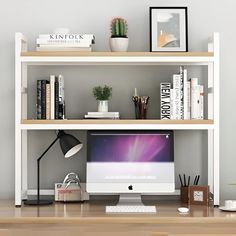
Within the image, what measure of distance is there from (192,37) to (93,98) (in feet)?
2.39

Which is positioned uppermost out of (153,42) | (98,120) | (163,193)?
(153,42)

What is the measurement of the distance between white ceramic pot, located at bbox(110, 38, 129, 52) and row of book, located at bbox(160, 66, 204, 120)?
33 cm

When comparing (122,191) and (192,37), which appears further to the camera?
(192,37)

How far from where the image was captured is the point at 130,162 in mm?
3793

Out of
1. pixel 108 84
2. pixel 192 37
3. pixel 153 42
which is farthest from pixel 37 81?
pixel 192 37

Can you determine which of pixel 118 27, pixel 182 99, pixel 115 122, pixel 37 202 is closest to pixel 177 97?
pixel 182 99

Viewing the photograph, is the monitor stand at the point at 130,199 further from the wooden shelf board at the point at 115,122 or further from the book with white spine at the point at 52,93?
the book with white spine at the point at 52,93

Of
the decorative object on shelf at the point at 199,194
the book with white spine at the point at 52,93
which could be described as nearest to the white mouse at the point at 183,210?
the decorative object on shelf at the point at 199,194

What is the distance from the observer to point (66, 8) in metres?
4.04

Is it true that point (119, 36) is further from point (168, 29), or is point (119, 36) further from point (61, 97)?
point (61, 97)

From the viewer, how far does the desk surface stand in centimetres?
334

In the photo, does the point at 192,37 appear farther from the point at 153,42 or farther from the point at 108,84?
the point at 108,84

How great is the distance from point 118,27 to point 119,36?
2.2 inches

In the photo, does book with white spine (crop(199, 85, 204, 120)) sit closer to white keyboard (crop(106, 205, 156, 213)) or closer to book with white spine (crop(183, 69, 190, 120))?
book with white spine (crop(183, 69, 190, 120))
